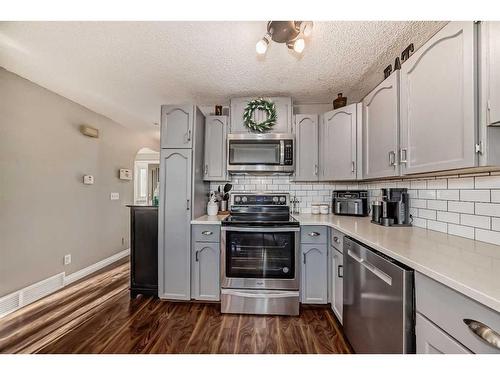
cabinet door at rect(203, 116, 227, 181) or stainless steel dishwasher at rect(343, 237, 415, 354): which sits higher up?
cabinet door at rect(203, 116, 227, 181)

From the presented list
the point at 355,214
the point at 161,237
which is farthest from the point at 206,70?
the point at 355,214

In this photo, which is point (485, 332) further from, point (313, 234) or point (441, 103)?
point (313, 234)

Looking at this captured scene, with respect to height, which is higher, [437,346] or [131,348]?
[437,346]

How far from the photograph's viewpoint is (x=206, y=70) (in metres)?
2.08

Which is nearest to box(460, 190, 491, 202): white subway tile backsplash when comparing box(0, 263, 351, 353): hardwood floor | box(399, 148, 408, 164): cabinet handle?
box(399, 148, 408, 164): cabinet handle

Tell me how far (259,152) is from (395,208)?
1.43 metres

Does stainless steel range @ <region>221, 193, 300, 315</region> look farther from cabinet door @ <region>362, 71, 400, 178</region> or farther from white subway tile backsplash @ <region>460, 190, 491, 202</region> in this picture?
white subway tile backsplash @ <region>460, 190, 491, 202</region>

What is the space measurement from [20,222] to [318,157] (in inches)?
128

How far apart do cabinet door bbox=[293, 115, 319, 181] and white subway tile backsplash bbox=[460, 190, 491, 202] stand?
1.33 metres

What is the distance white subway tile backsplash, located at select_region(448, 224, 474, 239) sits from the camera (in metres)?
1.33

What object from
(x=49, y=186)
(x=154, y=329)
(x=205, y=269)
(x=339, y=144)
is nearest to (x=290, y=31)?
A: (x=339, y=144)

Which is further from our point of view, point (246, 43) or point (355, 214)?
point (355, 214)

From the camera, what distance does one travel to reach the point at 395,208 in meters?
1.83
